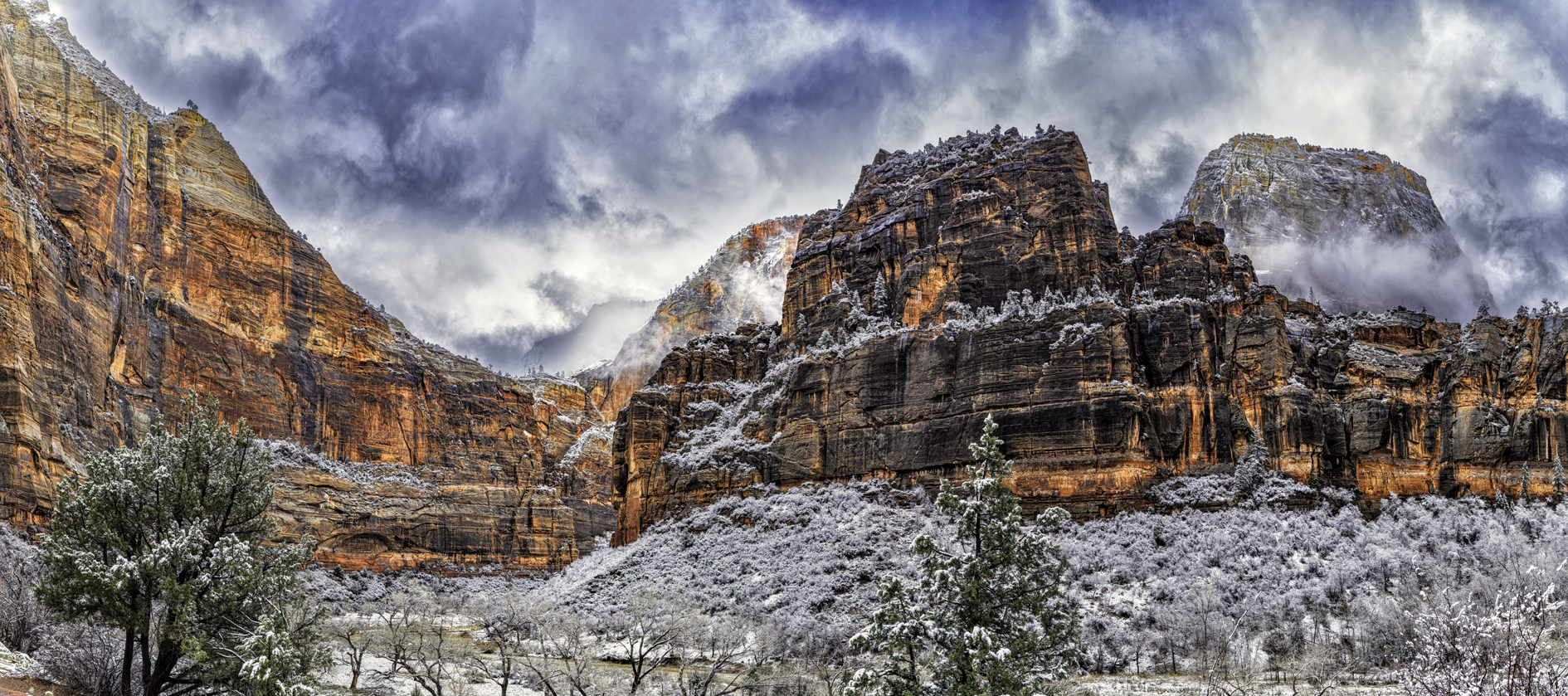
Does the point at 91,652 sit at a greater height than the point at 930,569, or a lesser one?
lesser

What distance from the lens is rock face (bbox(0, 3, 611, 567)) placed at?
76250 mm

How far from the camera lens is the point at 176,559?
2366cm

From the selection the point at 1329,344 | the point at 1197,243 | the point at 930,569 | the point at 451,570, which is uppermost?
the point at 1197,243

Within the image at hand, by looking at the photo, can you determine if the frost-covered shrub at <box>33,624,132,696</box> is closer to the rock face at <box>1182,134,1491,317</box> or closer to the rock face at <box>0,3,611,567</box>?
the rock face at <box>0,3,611,567</box>

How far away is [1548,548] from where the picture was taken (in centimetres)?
5244

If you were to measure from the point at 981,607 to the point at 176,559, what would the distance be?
17.8 m

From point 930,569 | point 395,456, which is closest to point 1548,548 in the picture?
point 930,569

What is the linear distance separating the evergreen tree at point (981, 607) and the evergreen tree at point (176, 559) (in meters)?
12.9

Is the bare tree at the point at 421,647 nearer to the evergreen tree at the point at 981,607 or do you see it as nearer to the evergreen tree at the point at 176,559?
the evergreen tree at the point at 176,559

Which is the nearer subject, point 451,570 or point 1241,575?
point 1241,575

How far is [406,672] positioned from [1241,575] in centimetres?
4556

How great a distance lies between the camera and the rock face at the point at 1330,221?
130 meters

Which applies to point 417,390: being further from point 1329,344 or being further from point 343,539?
point 1329,344

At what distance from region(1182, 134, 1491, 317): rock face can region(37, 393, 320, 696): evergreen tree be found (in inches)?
4921
